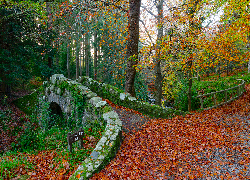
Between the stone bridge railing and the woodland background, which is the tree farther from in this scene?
the stone bridge railing

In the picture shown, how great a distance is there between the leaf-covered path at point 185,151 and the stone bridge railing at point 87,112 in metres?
0.25

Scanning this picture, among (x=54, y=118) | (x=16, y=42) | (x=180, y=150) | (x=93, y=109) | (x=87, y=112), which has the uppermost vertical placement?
(x=16, y=42)

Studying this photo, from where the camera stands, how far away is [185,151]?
4.79 m

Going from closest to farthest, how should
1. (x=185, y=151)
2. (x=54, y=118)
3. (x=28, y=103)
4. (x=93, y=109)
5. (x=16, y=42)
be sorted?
(x=185, y=151) → (x=93, y=109) → (x=54, y=118) → (x=16, y=42) → (x=28, y=103)

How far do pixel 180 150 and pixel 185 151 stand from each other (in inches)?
6.0

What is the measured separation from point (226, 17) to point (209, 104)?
526cm

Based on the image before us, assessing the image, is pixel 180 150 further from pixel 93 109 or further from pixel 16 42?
pixel 16 42

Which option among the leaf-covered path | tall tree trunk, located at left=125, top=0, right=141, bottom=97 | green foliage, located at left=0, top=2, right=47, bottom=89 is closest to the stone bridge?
the leaf-covered path

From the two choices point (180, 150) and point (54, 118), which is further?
point (54, 118)

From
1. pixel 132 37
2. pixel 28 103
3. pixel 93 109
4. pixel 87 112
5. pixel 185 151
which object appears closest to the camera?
pixel 185 151

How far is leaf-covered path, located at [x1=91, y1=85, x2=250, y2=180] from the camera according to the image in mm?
3912

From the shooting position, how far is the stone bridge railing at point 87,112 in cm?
426

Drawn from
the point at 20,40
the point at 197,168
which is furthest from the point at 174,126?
the point at 20,40

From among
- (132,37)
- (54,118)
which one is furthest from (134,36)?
(54,118)
